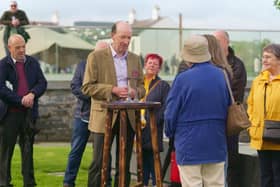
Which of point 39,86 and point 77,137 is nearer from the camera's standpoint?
point 39,86

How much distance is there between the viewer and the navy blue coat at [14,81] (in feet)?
30.0

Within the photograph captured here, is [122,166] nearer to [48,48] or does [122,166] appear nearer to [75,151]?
[75,151]

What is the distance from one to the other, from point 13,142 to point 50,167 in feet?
9.57

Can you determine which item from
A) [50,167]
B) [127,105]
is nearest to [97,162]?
[127,105]

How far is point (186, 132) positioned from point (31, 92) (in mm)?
3114

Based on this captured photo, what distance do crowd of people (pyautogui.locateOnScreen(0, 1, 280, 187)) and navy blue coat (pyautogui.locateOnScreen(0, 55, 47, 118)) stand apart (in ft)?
0.04

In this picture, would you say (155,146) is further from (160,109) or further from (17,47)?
(17,47)

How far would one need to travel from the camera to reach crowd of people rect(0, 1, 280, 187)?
22.4ft

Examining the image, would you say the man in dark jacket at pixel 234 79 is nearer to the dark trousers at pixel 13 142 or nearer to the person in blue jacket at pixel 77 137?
the person in blue jacket at pixel 77 137

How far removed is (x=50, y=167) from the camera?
12375mm

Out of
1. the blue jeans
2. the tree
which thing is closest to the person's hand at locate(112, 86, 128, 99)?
the blue jeans

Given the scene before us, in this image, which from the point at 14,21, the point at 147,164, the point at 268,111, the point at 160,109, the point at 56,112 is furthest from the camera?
the point at 56,112

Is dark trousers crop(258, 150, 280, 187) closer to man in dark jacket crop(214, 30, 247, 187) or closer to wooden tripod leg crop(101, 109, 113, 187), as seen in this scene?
man in dark jacket crop(214, 30, 247, 187)

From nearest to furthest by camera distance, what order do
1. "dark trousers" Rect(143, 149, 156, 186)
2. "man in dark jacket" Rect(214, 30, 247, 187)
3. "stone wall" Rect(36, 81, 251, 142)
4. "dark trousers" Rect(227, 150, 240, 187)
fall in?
"man in dark jacket" Rect(214, 30, 247, 187) < "dark trousers" Rect(227, 150, 240, 187) < "dark trousers" Rect(143, 149, 156, 186) < "stone wall" Rect(36, 81, 251, 142)
